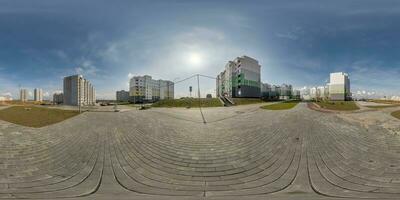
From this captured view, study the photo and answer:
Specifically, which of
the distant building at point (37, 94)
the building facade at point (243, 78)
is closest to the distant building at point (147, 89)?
the building facade at point (243, 78)

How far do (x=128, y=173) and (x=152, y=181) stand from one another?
117cm

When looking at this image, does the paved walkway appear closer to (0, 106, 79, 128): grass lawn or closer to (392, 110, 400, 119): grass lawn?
(0, 106, 79, 128): grass lawn

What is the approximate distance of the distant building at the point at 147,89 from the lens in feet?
233

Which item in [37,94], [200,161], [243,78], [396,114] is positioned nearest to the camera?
[200,161]

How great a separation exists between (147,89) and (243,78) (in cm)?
3388

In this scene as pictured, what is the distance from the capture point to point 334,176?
27.9ft

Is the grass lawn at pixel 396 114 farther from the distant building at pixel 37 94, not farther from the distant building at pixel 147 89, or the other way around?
the distant building at pixel 37 94

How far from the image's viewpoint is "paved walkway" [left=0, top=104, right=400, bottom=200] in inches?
290

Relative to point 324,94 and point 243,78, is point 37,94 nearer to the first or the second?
point 243,78

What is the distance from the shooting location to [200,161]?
9.55 meters

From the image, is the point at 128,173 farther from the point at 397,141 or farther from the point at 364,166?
the point at 397,141

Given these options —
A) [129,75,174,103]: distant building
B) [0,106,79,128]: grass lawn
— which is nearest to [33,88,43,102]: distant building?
[129,75,174,103]: distant building

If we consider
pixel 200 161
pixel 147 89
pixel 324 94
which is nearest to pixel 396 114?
pixel 200 161

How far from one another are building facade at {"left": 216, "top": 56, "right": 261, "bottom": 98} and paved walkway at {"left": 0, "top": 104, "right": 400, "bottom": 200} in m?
41.4
